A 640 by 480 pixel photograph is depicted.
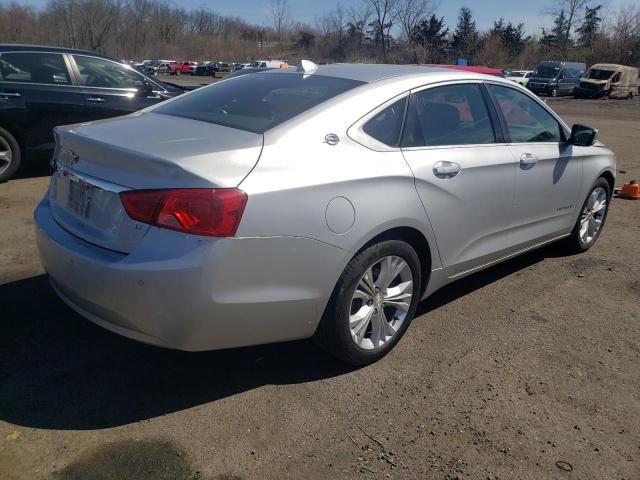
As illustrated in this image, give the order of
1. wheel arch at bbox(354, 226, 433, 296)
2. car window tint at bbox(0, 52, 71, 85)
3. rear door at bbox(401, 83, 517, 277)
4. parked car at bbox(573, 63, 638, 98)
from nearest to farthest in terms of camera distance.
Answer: wheel arch at bbox(354, 226, 433, 296) → rear door at bbox(401, 83, 517, 277) → car window tint at bbox(0, 52, 71, 85) → parked car at bbox(573, 63, 638, 98)

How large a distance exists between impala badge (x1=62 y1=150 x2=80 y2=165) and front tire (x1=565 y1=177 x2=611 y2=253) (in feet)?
13.8

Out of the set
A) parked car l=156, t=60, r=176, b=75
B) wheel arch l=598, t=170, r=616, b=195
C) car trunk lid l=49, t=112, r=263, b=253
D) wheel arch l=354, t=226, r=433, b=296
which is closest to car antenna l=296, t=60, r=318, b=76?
car trunk lid l=49, t=112, r=263, b=253

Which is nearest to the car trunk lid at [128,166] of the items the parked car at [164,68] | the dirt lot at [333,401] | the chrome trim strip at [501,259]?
the dirt lot at [333,401]

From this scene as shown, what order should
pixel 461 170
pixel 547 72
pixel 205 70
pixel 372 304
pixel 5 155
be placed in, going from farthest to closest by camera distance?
pixel 205 70
pixel 547 72
pixel 5 155
pixel 461 170
pixel 372 304

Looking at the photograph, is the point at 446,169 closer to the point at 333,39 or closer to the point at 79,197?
the point at 79,197

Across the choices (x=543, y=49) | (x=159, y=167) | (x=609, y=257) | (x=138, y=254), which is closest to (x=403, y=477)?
(x=138, y=254)

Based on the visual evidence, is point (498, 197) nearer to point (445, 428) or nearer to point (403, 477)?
point (445, 428)

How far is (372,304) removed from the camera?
3.31 meters

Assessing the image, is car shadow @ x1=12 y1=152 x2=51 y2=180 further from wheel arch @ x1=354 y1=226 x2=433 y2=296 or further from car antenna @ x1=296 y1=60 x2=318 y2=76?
wheel arch @ x1=354 y1=226 x2=433 y2=296

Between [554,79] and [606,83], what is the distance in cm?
325

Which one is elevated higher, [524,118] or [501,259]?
[524,118]

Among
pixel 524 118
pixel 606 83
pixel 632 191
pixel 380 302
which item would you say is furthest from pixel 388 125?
Result: pixel 606 83

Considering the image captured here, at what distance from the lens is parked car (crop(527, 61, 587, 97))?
132ft

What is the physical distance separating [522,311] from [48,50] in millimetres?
6631
